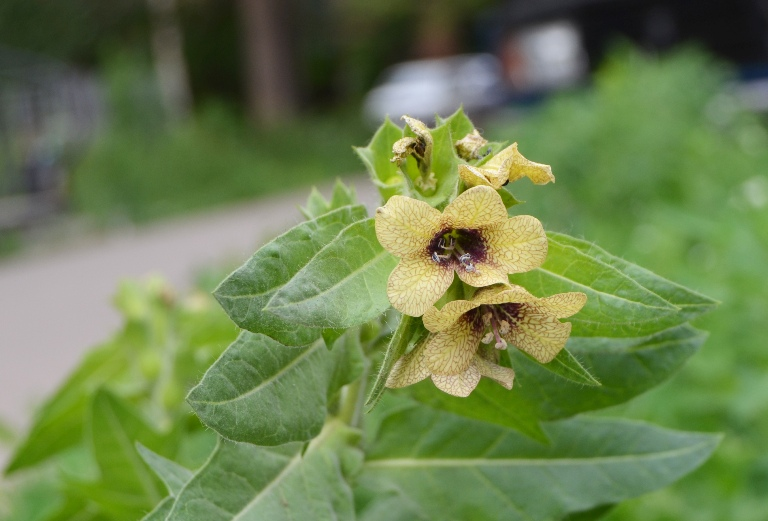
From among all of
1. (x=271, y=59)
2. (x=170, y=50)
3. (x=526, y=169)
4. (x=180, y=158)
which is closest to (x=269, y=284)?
(x=526, y=169)

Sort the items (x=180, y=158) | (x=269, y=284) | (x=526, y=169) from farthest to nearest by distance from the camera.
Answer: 1. (x=180, y=158)
2. (x=526, y=169)
3. (x=269, y=284)

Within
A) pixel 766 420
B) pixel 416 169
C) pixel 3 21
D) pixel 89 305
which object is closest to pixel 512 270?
pixel 416 169

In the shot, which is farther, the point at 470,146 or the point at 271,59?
the point at 271,59

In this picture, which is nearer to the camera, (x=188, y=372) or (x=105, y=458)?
(x=105, y=458)

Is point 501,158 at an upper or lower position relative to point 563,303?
upper

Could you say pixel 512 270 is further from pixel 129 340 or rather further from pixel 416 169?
pixel 129 340

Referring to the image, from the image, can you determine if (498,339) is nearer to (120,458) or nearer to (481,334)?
(481,334)

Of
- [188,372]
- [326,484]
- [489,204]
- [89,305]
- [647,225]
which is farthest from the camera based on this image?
[89,305]
